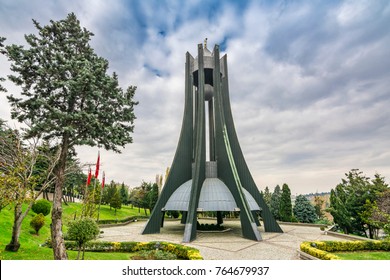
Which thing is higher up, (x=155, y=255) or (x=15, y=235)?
(x=15, y=235)

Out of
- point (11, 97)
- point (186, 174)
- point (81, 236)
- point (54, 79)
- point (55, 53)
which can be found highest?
point (55, 53)

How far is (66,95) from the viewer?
10.1 metres

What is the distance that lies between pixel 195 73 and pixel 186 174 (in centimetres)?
1061

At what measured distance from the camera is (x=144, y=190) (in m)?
48.0

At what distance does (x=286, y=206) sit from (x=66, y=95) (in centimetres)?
2844

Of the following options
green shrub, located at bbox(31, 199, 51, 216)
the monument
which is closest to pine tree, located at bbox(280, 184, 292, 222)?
the monument

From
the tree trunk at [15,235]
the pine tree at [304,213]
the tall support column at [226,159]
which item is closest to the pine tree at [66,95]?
the tree trunk at [15,235]

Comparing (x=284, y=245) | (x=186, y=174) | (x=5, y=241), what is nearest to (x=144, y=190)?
(x=186, y=174)

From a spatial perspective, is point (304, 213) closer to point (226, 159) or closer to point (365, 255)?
point (226, 159)

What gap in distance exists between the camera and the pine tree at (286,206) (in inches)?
1150

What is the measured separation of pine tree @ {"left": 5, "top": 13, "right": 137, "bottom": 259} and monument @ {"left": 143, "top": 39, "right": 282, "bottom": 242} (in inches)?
346

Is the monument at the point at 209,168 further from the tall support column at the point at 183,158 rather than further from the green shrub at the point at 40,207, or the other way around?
the green shrub at the point at 40,207

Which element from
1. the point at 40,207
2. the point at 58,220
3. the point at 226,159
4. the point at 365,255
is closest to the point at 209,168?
the point at 226,159
